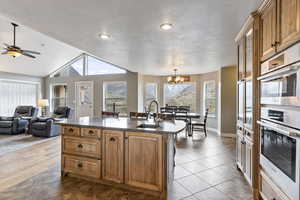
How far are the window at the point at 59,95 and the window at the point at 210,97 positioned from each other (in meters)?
6.93

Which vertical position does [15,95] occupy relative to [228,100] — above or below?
above

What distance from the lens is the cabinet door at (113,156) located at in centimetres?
237

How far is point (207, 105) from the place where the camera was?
714 centimetres

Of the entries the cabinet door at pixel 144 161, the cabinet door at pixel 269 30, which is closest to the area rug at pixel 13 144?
the cabinet door at pixel 144 161

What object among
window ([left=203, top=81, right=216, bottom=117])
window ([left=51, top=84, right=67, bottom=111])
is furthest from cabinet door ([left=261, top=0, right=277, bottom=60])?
window ([left=51, top=84, right=67, bottom=111])

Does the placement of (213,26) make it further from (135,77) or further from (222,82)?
(135,77)

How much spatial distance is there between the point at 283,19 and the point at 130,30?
205cm

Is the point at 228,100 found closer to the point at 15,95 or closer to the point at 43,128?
the point at 43,128

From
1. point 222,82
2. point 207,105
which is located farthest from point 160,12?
point 207,105

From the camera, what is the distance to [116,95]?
765 cm

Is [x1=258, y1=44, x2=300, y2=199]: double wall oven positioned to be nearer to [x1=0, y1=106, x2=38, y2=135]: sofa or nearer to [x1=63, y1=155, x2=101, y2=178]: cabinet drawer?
[x1=63, y1=155, x2=101, y2=178]: cabinet drawer

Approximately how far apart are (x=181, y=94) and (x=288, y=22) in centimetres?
637

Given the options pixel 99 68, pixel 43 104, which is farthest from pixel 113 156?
pixel 99 68

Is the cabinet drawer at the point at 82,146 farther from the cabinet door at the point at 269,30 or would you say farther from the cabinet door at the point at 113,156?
the cabinet door at the point at 269,30
